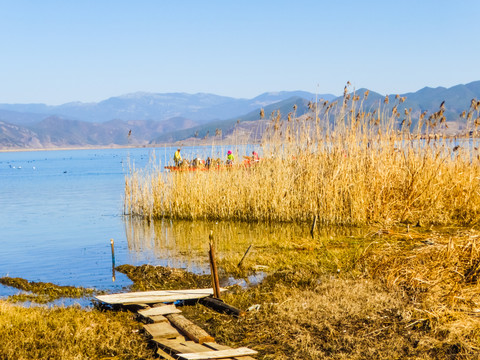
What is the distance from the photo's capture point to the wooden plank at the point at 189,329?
603 centimetres

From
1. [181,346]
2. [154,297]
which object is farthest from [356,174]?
[181,346]

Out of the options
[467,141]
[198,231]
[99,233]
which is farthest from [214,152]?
[467,141]

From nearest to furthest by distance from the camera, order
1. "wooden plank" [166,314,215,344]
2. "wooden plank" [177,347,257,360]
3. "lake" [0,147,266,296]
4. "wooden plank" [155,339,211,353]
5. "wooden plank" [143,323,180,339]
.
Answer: "wooden plank" [177,347,257,360] < "wooden plank" [155,339,211,353] < "wooden plank" [166,314,215,344] < "wooden plank" [143,323,180,339] < "lake" [0,147,266,296]

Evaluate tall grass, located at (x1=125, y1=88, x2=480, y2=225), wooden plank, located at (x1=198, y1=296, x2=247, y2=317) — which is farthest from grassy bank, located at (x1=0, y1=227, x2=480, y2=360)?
tall grass, located at (x1=125, y1=88, x2=480, y2=225)

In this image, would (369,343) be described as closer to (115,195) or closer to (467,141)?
(467,141)

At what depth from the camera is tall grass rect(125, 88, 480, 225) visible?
13.5 meters

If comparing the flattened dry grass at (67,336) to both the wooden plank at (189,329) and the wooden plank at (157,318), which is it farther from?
the wooden plank at (189,329)

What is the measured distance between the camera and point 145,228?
1631 centimetres

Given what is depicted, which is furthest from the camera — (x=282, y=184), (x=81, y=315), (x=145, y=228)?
(x=145, y=228)

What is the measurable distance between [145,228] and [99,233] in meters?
1.85

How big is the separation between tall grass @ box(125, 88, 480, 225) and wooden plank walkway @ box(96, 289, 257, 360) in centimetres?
663

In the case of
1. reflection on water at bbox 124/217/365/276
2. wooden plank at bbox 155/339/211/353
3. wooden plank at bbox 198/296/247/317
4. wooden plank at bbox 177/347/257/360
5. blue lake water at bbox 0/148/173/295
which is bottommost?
blue lake water at bbox 0/148/173/295

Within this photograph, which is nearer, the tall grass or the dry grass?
the dry grass

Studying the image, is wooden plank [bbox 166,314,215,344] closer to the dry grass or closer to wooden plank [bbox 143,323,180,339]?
wooden plank [bbox 143,323,180,339]
